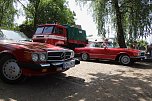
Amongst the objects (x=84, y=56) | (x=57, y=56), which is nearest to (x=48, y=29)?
(x=84, y=56)

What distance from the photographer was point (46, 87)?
6672 mm

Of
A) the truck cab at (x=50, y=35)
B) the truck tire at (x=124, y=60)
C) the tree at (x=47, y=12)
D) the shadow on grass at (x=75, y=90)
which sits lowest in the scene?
the shadow on grass at (x=75, y=90)

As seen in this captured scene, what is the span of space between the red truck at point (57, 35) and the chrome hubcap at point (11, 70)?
29.0 feet

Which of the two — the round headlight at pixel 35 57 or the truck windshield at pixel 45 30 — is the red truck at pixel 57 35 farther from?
the round headlight at pixel 35 57

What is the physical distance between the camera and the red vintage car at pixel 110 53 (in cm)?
1320

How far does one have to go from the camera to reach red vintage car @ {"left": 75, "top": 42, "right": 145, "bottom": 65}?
13.2 m

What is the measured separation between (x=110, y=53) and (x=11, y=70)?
8.29 metres

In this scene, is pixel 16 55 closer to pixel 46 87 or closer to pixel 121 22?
pixel 46 87

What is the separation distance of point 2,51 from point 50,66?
1.43 meters

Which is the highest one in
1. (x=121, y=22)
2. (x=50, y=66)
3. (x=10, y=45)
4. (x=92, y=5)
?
(x=92, y=5)

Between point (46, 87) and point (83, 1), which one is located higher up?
point (83, 1)

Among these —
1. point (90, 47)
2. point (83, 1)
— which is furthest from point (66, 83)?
point (83, 1)

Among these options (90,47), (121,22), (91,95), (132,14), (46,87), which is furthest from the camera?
(121,22)

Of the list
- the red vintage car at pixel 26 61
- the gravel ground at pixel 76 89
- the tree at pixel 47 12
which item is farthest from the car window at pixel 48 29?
the tree at pixel 47 12
